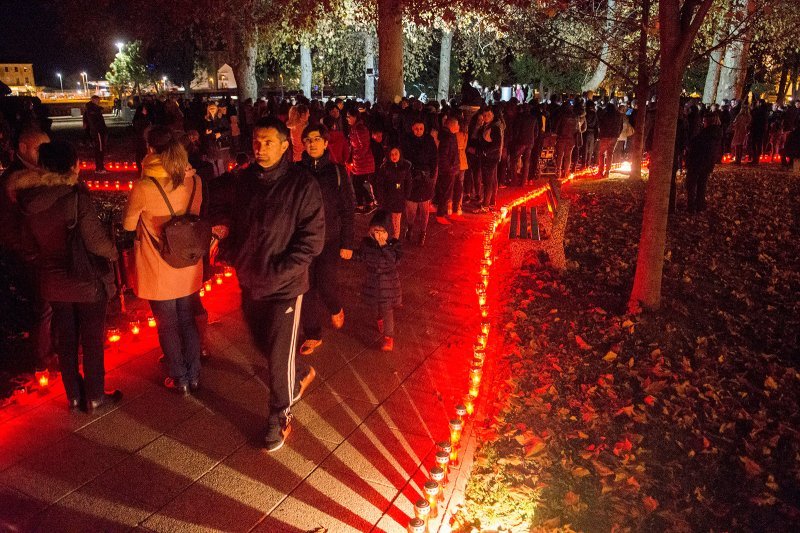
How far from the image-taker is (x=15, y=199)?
4.45 metres

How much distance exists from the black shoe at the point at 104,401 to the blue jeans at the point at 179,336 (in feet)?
1.45

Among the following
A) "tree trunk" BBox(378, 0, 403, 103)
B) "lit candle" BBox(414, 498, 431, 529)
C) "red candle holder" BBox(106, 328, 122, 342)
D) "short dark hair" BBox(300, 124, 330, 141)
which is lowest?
"red candle holder" BBox(106, 328, 122, 342)

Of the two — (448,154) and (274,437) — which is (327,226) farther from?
(448,154)

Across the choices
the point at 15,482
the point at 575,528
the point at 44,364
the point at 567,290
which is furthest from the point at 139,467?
the point at 567,290

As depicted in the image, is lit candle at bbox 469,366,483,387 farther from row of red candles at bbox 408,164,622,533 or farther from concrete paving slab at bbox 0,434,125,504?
concrete paving slab at bbox 0,434,125,504

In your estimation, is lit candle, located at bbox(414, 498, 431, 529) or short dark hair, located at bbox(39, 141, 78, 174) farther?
short dark hair, located at bbox(39, 141, 78, 174)

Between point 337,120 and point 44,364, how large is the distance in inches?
355

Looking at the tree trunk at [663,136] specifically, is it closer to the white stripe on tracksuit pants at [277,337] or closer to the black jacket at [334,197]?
the black jacket at [334,197]

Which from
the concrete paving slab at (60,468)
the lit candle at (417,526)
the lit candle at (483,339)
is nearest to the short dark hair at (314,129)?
the lit candle at (483,339)

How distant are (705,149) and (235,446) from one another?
10.6 meters

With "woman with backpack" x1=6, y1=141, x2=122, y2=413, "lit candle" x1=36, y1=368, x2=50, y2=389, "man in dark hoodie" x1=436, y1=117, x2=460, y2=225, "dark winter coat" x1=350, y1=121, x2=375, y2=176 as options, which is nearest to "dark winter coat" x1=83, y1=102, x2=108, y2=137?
"dark winter coat" x1=350, y1=121, x2=375, y2=176

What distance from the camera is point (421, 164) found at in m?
9.73

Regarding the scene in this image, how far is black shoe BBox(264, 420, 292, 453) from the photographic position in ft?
14.6

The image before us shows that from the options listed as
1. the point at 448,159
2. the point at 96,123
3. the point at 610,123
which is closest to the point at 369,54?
the point at 96,123
